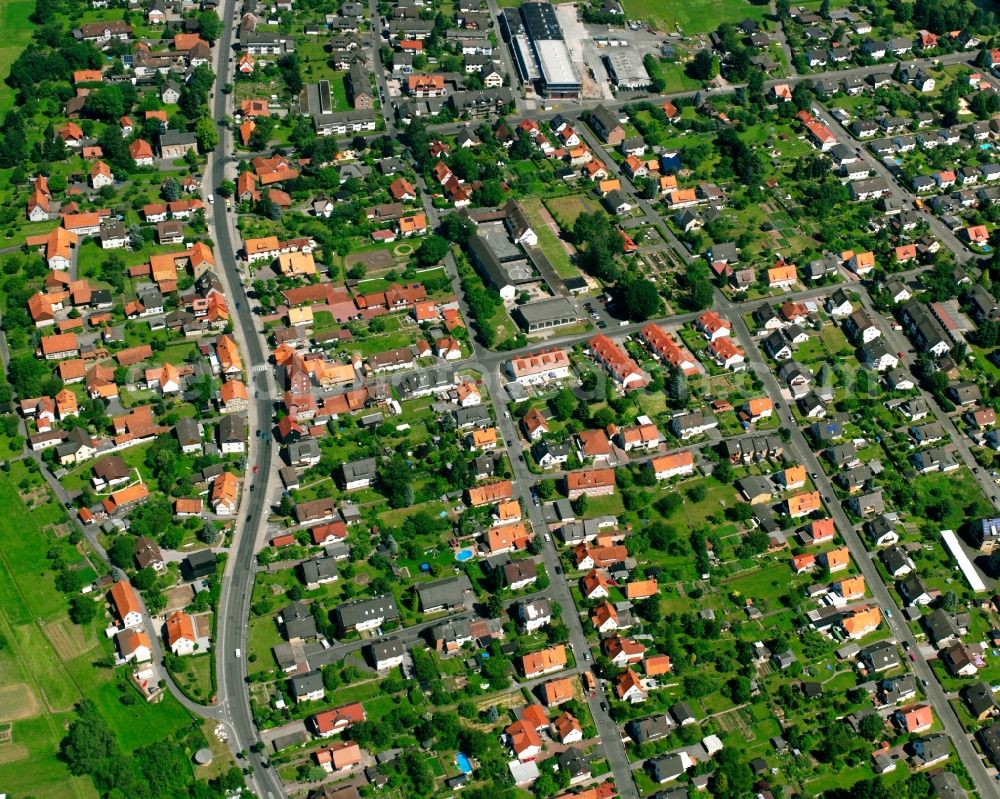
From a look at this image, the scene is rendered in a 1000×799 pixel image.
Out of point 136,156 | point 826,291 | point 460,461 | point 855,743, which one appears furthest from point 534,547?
point 136,156

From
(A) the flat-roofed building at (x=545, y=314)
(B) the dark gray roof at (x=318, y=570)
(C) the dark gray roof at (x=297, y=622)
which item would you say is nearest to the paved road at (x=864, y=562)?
(A) the flat-roofed building at (x=545, y=314)

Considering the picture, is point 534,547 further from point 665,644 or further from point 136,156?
point 136,156

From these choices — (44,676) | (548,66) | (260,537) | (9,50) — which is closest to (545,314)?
(260,537)

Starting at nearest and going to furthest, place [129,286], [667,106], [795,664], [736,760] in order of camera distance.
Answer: [736,760], [795,664], [129,286], [667,106]

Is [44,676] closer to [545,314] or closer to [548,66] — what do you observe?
[545,314]

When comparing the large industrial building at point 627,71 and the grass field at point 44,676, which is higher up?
the large industrial building at point 627,71

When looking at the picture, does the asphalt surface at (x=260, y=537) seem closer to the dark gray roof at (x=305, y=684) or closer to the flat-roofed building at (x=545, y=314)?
the flat-roofed building at (x=545, y=314)
